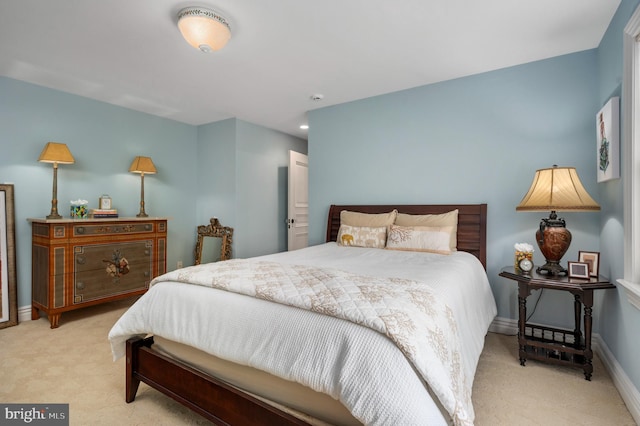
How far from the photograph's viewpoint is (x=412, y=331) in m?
1.13

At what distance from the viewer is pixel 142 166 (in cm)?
389

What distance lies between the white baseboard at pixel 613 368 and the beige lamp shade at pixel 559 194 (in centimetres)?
102

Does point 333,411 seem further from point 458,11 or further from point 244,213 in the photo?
point 244,213

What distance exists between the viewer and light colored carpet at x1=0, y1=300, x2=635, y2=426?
5.57 feet

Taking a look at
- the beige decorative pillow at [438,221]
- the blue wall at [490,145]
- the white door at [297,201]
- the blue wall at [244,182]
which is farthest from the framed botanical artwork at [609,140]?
the blue wall at [244,182]

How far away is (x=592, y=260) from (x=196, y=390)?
2647 millimetres

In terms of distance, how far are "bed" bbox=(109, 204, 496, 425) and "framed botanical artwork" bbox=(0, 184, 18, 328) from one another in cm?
206

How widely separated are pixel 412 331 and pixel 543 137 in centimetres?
248

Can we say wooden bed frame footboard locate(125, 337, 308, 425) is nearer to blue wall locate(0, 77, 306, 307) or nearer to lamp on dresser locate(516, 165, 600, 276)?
lamp on dresser locate(516, 165, 600, 276)

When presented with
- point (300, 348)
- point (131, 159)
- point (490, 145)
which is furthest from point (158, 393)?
point (490, 145)

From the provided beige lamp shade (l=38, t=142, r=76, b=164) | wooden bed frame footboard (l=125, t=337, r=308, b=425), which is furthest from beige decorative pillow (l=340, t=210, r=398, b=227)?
beige lamp shade (l=38, t=142, r=76, b=164)

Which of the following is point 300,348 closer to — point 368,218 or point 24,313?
point 368,218

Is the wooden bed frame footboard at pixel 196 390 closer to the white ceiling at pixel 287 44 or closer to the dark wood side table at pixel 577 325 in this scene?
the dark wood side table at pixel 577 325

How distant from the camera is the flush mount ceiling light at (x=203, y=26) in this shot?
1995 millimetres
